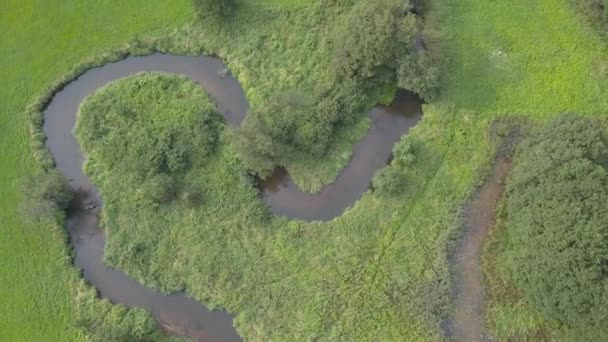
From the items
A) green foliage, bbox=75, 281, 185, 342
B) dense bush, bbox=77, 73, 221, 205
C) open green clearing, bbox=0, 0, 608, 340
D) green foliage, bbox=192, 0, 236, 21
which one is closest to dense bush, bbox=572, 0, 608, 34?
open green clearing, bbox=0, 0, 608, 340

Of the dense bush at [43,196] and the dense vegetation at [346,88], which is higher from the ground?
the dense vegetation at [346,88]

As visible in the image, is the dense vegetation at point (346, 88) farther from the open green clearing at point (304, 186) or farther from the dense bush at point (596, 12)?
the dense bush at point (596, 12)

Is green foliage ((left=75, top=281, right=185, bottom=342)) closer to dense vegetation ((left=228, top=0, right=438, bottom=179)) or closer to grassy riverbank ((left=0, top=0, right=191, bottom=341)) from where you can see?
grassy riverbank ((left=0, top=0, right=191, bottom=341))

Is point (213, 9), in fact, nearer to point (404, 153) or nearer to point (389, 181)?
point (404, 153)

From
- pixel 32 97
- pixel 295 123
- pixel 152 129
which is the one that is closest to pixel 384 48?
pixel 295 123

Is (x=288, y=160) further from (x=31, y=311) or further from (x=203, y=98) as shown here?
(x=31, y=311)

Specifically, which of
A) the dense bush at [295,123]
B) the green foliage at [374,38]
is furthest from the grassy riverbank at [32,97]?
the green foliage at [374,38]

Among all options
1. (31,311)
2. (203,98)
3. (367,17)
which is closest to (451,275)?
(367,17)
